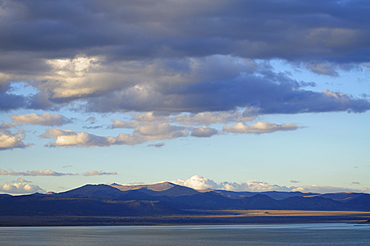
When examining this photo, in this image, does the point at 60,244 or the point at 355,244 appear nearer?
the point at 355,244

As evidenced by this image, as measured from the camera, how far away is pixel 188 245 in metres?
152

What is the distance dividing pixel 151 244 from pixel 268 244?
28.4m

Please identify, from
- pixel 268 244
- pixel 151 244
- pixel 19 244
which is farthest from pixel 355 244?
pixel 19 244

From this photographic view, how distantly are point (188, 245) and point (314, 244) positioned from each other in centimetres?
3001

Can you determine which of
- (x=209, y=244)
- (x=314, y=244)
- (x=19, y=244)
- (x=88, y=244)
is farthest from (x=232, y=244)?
(x=19, y=244)

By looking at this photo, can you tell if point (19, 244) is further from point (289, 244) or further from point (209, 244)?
point (289, 244)

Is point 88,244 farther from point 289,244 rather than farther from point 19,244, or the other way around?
point 289,244

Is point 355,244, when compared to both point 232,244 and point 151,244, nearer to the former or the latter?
point 232,244

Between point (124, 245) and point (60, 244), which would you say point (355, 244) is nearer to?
point (124, 245)

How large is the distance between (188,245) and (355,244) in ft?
128

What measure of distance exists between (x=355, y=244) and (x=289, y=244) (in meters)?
15.3

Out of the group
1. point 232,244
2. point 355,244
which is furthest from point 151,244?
point 355,244

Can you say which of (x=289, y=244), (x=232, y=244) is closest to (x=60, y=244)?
(x=232, y=244)

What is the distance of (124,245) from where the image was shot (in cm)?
14975
